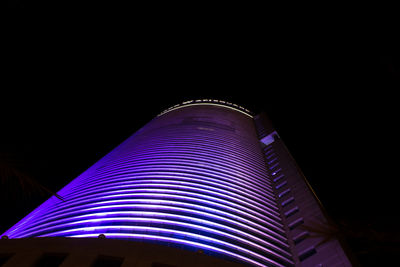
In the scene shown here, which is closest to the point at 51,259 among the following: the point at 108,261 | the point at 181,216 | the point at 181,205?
the point at 108,261

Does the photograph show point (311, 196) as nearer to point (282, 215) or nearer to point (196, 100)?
point (282, 215)

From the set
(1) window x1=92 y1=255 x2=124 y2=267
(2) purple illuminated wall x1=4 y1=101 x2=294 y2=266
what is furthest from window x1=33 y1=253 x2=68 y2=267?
(2) purple illuminated wall x1=4 y1=101 x2=294 y2=266

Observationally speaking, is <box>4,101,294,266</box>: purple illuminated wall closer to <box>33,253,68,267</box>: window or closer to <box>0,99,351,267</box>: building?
<box>0,99,351,267</box>: building

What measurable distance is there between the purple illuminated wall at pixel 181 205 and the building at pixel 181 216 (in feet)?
0.23

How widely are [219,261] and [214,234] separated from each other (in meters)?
5.40

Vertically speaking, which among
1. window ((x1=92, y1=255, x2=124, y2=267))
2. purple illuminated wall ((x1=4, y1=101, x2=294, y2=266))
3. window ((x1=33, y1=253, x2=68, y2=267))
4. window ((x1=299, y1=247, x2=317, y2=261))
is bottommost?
window ((x1=92, y1=255, x2=124, y2=267))

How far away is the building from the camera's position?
35.6ft

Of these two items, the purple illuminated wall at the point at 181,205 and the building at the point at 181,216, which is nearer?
the building at the point at 181,216

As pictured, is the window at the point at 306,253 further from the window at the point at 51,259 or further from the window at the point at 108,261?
the window at the point at 51,259

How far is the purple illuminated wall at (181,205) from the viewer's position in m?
15.8

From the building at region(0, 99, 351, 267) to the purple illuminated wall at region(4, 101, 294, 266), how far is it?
2.8 inches

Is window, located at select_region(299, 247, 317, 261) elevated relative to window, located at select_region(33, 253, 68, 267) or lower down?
elevated

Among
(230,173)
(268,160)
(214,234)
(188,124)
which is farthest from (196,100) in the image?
(214,234)

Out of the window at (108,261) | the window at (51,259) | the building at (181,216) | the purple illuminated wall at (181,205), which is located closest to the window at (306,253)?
the building at (181,216)
